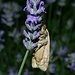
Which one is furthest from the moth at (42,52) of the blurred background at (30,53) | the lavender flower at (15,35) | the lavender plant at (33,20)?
the lavender flower at (15,35)

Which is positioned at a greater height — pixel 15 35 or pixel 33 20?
pixel 33 20

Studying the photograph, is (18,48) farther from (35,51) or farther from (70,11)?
(35,51)

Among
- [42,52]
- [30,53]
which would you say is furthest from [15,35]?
[42,52]

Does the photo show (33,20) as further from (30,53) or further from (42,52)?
(30,53)

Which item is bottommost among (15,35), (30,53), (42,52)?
(30,53)

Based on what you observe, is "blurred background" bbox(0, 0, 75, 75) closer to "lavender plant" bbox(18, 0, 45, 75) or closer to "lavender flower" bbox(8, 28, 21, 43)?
"lavender flower" bbox(8, 28, 21, 43)

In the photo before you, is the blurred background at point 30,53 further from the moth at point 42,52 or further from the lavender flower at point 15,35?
the moth at point 42,52

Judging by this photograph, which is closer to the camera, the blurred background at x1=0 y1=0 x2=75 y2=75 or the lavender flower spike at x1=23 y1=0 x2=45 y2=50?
the lavender flower spike at x1=23 y1=0 x2=45 y2=50

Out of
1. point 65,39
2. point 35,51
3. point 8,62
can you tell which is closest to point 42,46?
point 35,51

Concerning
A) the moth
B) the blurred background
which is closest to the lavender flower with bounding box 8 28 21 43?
the blurred background
